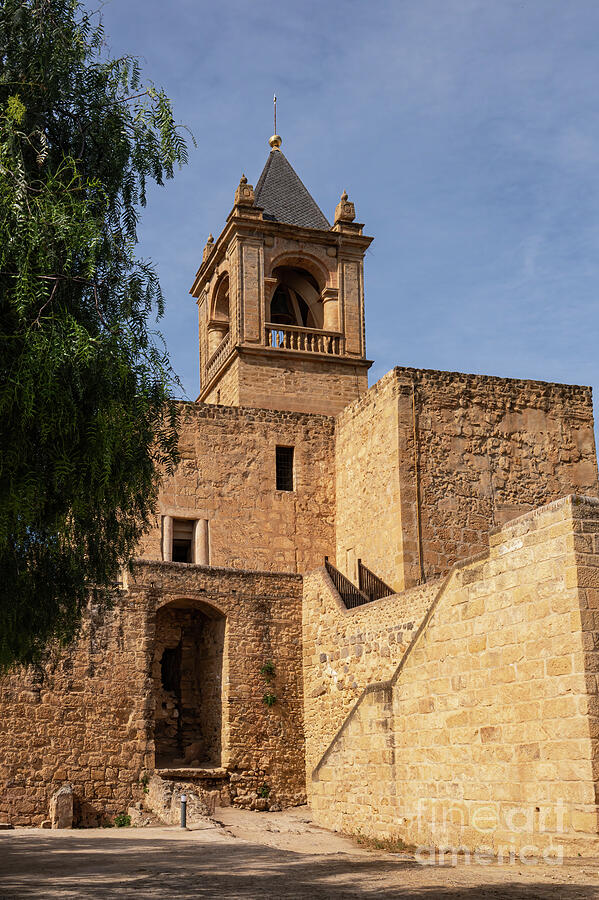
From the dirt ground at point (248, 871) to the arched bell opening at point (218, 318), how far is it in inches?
635

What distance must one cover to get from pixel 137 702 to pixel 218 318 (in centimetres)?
1321

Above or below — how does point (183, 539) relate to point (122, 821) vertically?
above

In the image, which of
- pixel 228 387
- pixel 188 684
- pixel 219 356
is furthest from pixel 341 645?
pixel 219 356

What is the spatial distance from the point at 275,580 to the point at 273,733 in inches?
105

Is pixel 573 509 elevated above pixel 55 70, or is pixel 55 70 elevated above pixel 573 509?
pixel 55 70

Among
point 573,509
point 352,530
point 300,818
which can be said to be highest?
point 352,530

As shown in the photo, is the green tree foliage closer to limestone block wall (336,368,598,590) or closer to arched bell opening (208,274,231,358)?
limestone block wall (336,368,598,590)

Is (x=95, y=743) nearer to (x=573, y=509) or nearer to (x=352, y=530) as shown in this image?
(x=352, y=530)

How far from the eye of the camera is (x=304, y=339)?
25.4m

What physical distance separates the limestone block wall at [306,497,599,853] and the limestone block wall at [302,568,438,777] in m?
A: 3.08

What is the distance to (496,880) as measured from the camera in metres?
7.87

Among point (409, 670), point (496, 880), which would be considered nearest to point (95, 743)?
point (409, 670)

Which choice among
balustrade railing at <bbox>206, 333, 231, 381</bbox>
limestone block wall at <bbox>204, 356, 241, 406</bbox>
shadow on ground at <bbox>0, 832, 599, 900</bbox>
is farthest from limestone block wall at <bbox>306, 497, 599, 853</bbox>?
balustrade railing at <bbox>206, 333, 231, 381</bbox>

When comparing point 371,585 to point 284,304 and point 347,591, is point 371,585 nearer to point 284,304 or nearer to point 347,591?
point 347,591
